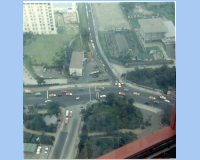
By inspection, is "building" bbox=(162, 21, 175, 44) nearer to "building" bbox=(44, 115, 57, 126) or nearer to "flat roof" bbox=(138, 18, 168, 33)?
"flat roof" bbox=(138, 18, 168, 33)

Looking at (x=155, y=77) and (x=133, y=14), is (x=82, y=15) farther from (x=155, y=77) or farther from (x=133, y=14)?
(x=155, y=77)

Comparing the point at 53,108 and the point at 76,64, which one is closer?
the point at 53,108

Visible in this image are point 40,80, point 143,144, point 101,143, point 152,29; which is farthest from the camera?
point 152,29

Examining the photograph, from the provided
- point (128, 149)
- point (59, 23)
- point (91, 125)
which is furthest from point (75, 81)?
point (128, 149)

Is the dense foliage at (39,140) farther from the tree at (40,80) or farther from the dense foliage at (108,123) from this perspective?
the tree at (40,80)

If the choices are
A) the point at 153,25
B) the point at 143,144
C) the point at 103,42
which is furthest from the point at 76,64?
the point at 143,144

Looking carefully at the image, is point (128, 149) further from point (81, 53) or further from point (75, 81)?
point (81, 53)
